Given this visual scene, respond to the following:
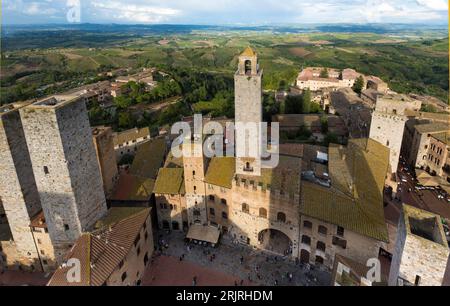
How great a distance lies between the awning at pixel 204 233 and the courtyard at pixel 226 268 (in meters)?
1.00

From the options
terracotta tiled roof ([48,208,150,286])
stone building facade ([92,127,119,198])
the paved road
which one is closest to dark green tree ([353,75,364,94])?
the paved road

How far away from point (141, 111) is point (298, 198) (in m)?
63.7

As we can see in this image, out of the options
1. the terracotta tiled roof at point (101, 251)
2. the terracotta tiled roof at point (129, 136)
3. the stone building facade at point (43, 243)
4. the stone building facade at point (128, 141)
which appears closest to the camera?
the terracotta tiled roof at point (101, 251)

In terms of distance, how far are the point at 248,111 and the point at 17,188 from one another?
2239 cm

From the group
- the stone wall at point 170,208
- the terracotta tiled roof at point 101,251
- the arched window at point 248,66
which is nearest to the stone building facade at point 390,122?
the arched window at point 248,66

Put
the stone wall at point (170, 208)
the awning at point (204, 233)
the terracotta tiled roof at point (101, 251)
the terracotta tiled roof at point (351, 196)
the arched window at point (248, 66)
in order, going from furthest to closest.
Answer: the stone wall at point (170, 208) → the awning at point (204, 233) → the arched window at point (248, 66) → the terracotta tiled roof at point (351, 196) → the terracotta tiled roof at point (101, 251)

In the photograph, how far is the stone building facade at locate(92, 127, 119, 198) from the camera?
34906 millimetres

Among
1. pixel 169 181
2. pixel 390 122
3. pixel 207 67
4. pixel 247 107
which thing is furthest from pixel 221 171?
pixel 207 67

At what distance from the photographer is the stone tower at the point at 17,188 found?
26.5m

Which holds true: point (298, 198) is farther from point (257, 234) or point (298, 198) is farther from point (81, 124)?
point (81, 124)

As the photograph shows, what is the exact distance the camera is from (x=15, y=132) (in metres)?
26.9

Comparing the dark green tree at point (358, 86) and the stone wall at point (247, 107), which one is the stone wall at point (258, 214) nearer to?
the stone wall at point (247, 107)

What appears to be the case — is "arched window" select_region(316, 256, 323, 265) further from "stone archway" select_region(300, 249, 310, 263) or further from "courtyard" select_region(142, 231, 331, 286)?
"stone archway" select_region(300, 249, 310, 263)
